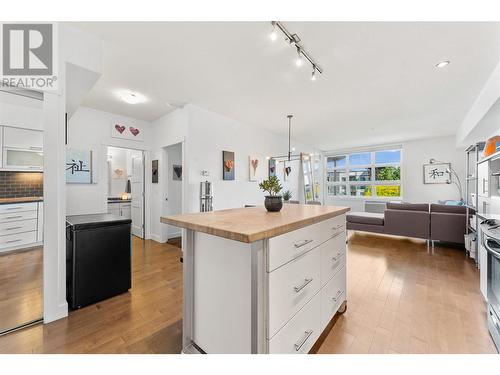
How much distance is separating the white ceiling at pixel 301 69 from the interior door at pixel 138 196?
119 cm

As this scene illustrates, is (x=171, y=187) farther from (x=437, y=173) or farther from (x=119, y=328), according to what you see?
(x=437, y=173)

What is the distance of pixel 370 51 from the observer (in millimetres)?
2195

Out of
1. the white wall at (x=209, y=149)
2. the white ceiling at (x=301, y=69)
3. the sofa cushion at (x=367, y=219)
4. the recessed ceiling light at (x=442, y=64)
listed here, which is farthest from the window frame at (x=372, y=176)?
the recessed ceiling light at (x=442, y=64)

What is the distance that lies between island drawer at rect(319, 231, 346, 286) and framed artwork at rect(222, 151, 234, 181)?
9.23 ft

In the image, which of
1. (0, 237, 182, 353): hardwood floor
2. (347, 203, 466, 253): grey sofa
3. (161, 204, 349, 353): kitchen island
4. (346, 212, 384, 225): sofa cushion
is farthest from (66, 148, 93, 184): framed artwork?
(347, 203, 466, 253): grey sofa

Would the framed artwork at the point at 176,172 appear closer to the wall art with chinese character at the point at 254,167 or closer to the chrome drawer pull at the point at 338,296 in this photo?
the wall art with chinese character at the point at 254,167

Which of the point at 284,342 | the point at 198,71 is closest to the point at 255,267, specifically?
the point at 284,342

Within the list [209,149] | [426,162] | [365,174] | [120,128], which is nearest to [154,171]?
[120,128]

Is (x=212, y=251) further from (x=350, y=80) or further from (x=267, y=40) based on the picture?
(x=350, y=80)

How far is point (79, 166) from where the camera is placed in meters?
3.65

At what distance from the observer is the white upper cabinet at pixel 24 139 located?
1.79 metres

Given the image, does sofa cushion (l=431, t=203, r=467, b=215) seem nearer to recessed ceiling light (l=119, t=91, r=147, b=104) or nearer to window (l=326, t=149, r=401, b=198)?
window (l=326, t=149, r=401, b=198)

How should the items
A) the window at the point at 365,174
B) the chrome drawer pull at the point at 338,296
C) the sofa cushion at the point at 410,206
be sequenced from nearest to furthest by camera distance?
the chrome drawer pull at the point at 338,296 < the sofa cushion at the point at 410,206 < the window at the point at 365,174

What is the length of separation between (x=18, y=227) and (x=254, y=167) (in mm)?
3886
